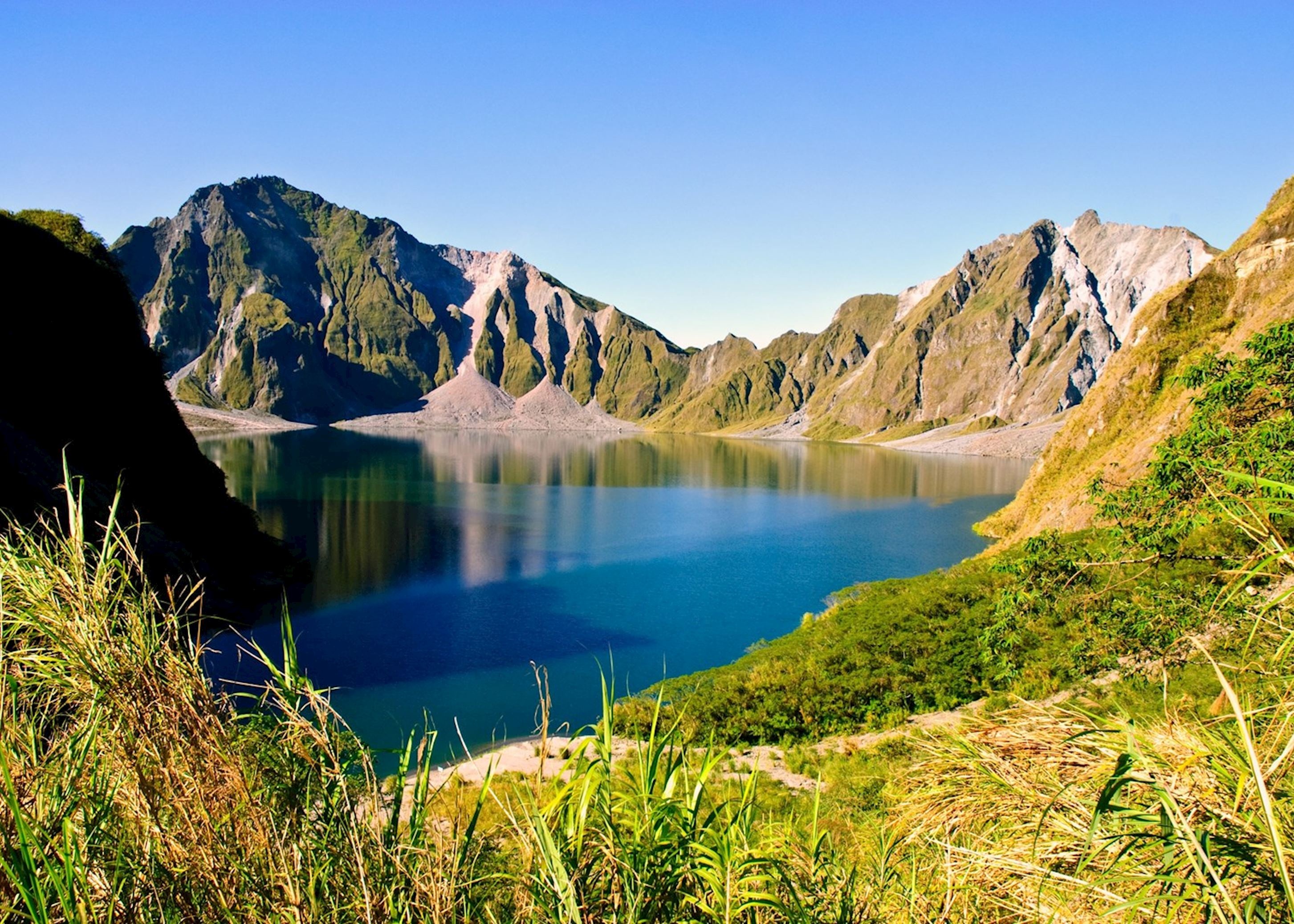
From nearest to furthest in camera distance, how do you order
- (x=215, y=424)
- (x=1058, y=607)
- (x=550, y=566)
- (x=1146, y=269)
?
(x=1058, y=607), (x=550, y=566), (x=215, y=424), (x=1146, y=269)

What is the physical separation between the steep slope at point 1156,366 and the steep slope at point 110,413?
4243 centimetres

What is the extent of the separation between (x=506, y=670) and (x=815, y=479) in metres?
78.2

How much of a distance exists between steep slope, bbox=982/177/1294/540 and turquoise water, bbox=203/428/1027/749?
7743 millimetres

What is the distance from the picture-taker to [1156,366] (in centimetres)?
4303

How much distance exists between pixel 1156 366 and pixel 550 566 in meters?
38.5

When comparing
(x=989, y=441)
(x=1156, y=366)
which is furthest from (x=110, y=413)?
(x=989, y=441)

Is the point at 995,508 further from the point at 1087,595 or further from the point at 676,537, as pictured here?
the point at 1087,595

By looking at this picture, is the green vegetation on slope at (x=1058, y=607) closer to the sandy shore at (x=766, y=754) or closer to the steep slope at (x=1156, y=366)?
the sandy shore at (x=766, y=754)

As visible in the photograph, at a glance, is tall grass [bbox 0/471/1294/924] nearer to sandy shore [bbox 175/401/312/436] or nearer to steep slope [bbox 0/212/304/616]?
steep slope [bbox 0/212/304/616]

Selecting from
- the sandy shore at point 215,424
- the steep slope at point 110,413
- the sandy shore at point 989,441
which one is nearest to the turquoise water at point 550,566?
the steep slope at point 110,413

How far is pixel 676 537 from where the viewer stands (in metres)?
55.4

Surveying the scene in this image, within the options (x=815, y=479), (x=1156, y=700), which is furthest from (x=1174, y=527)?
(x=815, y=479)

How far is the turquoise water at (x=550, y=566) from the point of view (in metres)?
26.3

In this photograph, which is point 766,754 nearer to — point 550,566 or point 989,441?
point 550,566
